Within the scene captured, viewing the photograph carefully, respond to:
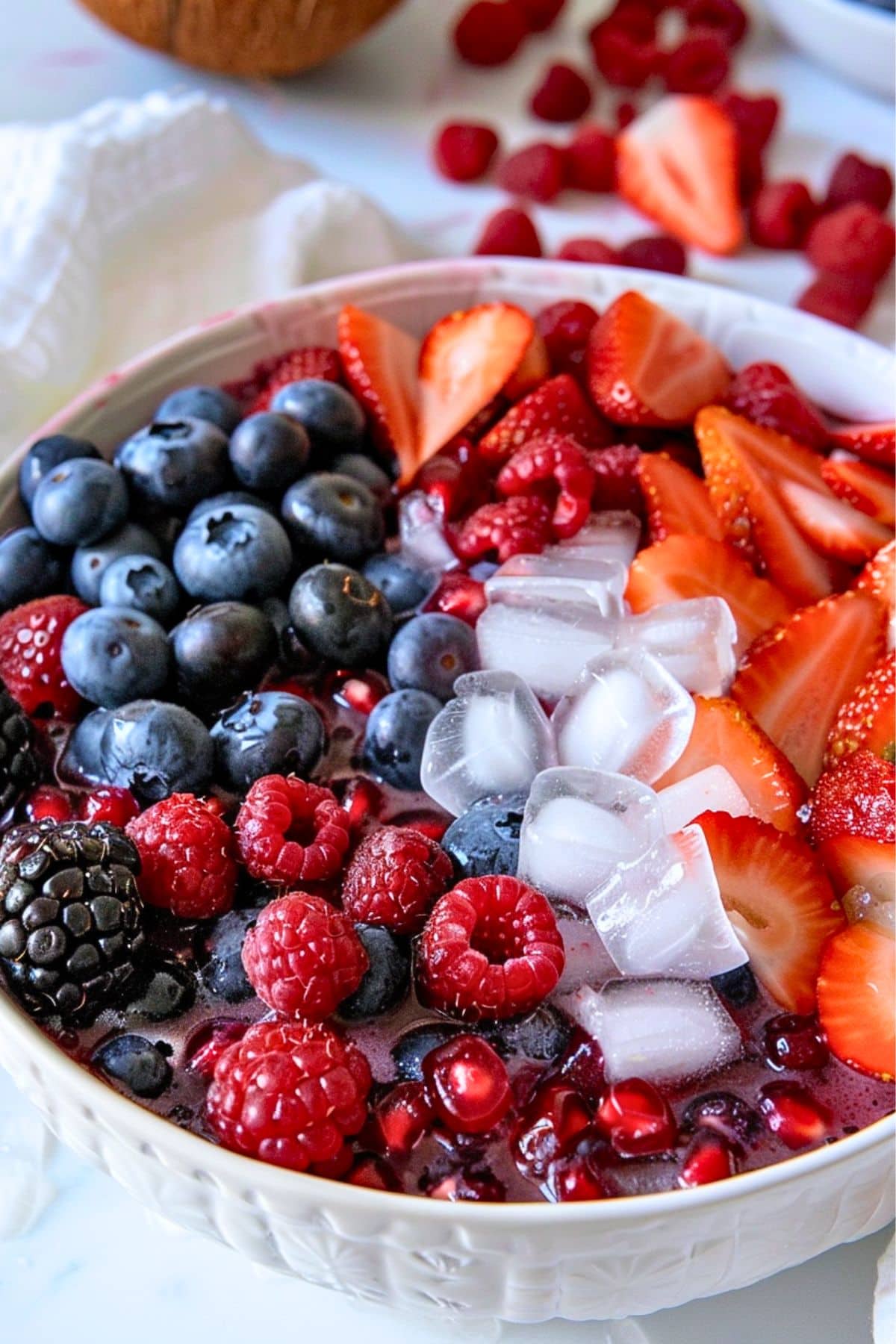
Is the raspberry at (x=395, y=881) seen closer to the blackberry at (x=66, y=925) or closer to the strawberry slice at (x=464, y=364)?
the blackberry at (x=66, y=925)

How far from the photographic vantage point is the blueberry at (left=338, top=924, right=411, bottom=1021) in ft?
3.57

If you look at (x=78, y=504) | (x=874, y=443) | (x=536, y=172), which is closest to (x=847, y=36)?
(x=536, y=172)

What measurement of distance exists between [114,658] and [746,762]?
62 cm

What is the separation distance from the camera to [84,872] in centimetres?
108

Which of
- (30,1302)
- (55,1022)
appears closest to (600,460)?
(55,1022)

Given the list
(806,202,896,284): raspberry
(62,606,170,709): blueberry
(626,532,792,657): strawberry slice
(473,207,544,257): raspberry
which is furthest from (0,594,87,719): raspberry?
(806,202,896,284): raspberry

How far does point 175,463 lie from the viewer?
147cm

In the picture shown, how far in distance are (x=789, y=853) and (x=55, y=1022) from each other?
2.09ft

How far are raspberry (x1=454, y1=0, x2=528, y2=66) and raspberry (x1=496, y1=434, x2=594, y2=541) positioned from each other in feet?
4.37

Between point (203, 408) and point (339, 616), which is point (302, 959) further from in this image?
point (203, 408)

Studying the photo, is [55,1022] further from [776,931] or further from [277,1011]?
[776,931]

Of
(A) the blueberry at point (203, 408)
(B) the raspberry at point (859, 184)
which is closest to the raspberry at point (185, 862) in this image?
(A) the blueberry at point (203, 408)

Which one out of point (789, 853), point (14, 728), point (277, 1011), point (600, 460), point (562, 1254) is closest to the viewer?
point (562, 1254)

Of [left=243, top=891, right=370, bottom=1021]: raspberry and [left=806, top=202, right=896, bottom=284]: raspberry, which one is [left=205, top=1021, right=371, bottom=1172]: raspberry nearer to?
[left=243, top=891, right=370, bottom=1021]: raspberry
